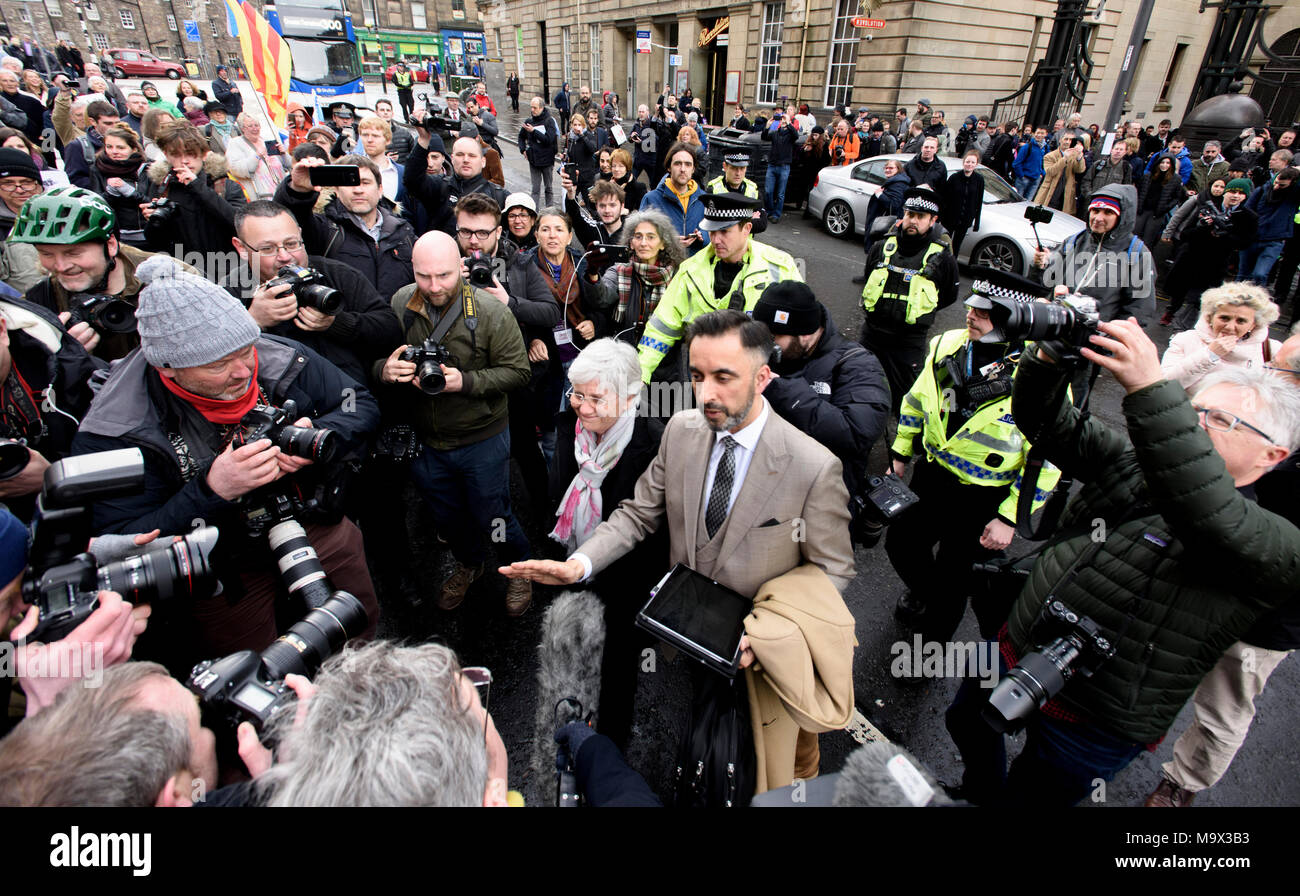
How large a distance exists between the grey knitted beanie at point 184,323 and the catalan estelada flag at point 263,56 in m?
5.68

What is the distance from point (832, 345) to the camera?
9.52 ft

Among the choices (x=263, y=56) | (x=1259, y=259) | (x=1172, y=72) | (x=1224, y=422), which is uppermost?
(x=1172, y=72)

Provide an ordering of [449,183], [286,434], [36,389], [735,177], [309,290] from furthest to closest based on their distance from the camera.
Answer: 1. [735,177]
2. [449,183]
3. [309,290]
4. [36,389]
5. [286,434]

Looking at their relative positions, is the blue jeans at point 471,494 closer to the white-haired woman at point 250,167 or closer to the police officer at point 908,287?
the police officer at point 908,287

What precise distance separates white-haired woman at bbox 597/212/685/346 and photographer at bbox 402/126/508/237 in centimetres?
176

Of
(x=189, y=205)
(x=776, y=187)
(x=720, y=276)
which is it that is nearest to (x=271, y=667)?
(x=720, y=276)

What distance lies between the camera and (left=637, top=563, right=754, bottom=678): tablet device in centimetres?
184

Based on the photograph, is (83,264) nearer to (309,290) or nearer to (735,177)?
(309,290)

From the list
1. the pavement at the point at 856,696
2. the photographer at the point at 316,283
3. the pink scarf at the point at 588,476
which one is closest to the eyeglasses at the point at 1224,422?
the pavement at the point at 856,696

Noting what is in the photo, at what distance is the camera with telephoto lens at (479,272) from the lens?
3330 millimetres

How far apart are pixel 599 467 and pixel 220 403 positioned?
139 cm

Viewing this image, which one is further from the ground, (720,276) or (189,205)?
(189,205)

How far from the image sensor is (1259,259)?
309 inches
